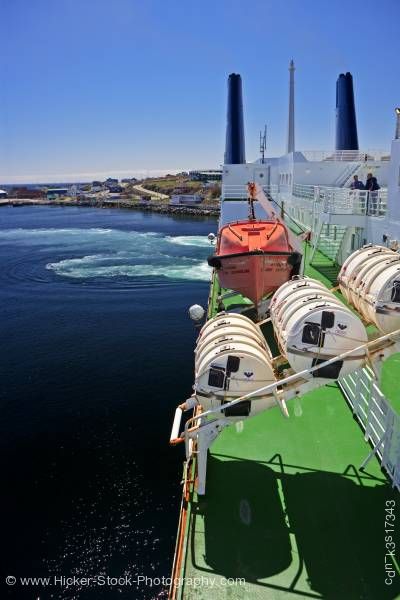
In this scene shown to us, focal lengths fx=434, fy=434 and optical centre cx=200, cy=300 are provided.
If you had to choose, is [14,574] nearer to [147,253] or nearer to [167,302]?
[167,302]

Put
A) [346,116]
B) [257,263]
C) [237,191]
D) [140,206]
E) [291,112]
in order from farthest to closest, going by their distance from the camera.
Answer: [140,206] < [346,116] < [291,112] < [237,191] < [257,263]

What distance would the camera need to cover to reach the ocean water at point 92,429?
1105 cm

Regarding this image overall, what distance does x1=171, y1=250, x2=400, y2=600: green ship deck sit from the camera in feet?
21.9

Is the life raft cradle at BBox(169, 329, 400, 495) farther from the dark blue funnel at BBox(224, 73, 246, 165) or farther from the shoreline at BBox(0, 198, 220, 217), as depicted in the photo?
the shoreline at BBox(0, 198, 220, 217)

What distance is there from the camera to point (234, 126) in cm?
5378

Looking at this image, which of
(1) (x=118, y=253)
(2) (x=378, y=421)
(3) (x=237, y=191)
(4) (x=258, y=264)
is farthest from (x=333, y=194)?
(1) (x=118, y=253)

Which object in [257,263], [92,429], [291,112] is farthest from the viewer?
[291,112]

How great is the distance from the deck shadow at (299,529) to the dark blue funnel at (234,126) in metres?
50.1

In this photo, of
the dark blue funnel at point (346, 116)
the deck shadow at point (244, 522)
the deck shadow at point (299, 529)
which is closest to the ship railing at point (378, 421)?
the deck shadow at point (299, 529)

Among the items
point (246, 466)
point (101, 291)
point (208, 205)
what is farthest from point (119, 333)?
point (208, 205)

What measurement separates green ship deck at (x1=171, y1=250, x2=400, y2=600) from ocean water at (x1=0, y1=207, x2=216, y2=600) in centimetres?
381

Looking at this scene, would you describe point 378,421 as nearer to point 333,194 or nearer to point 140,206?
point 333,194

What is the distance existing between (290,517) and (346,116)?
4551cm

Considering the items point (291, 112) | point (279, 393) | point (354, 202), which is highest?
point (291, 112)
